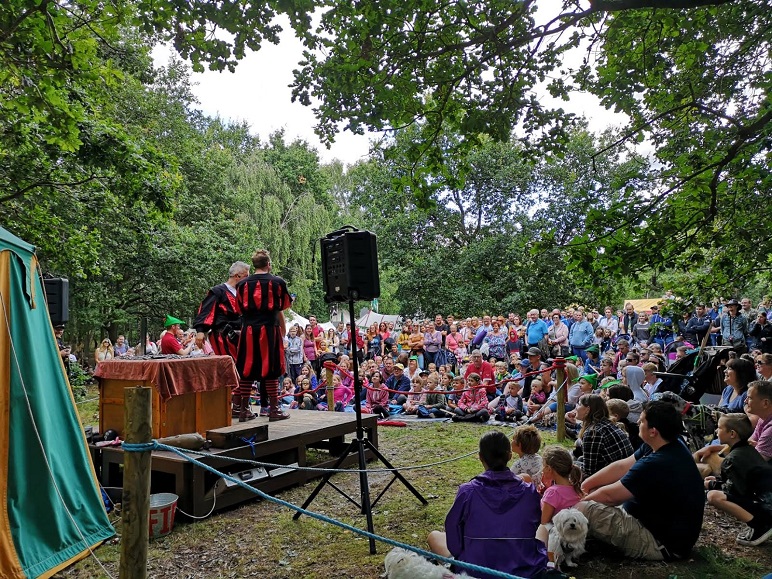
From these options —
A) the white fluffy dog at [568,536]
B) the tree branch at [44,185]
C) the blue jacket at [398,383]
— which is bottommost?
the white fluffy dog at [568,536]

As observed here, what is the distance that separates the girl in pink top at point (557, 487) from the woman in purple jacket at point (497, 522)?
63cm

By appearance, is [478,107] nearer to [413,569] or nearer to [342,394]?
[413,569]

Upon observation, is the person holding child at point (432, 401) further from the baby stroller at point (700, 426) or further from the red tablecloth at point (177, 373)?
the red tablecloth at point (177, 373)

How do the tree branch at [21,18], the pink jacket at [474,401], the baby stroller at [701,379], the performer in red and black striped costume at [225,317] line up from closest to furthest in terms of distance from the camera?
the tree branch at [21,18] < the performer in red and black striped costume at [225,317] < the baby stroller at [701,379] < the pink jacket at [474,401]

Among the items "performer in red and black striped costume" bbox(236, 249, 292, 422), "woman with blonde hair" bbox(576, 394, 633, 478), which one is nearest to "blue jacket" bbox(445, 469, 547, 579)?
"woman with blonde hair" bbox(576, 394, 633, 478)

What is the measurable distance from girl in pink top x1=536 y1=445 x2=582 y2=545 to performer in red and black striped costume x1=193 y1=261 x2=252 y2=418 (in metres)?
3.75

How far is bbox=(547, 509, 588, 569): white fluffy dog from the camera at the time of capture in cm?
361

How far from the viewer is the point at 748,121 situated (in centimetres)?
570

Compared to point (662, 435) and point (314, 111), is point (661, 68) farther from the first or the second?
point (662, 435)

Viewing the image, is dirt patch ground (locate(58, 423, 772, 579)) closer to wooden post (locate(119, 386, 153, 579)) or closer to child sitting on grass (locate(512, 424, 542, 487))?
child sitting on grass (locate(512, 424, 542, 487))

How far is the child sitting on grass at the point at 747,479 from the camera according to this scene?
13.6ft

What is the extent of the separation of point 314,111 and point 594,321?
9912 millimetres

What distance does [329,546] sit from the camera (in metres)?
4.38

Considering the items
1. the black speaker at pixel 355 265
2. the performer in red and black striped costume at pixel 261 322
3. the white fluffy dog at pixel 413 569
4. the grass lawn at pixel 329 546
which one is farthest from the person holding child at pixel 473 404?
the white fluffy dog at pixel 413 569
